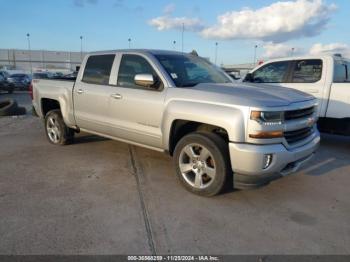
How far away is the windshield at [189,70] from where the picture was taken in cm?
464

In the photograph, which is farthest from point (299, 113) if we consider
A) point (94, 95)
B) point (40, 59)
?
point (40, 59)

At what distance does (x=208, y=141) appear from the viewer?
12.9 ft

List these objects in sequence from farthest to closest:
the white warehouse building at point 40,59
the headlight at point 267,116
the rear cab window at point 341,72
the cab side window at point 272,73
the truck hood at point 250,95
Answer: the white warehouse building at point 40,59
the cab side window at point 272,73
the rear cab window at point 341,72
the truck hood at point 250,95
the headlight at point 267,116

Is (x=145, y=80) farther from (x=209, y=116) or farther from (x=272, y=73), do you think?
(x=272, y=73)

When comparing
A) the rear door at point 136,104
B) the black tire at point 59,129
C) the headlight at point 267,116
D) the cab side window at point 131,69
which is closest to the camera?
the headlight at point 267,116

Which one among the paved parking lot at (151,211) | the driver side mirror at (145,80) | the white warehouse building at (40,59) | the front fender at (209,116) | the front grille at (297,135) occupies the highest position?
the white warehouse building at (40,59)

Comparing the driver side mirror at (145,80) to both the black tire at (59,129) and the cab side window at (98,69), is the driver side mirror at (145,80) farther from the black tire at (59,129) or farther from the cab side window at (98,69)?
the black tire at (59,129)

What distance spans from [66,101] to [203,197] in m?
3.34

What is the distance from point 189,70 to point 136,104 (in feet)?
3.18

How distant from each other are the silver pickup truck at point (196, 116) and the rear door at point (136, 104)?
0.01 metres

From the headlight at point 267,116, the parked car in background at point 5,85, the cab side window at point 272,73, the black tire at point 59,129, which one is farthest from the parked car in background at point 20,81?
the headlight at point 267,116

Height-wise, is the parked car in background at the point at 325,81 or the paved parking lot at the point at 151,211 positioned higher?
the parked car in background at the point at 325,81

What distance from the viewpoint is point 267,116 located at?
3625 mm

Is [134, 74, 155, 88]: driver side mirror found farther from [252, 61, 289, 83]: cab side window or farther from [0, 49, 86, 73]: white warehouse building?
[0, 49, 86, 73]: white warehouse building
